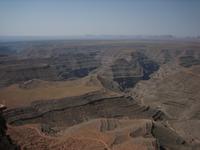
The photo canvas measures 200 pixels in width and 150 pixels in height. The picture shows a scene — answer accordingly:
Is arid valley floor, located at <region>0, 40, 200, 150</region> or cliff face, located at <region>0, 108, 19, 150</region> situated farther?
arid valley floor, located at <region>0, 40, 200, 150</region>

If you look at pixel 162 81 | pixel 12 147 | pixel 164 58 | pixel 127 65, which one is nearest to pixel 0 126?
pixel 12 147

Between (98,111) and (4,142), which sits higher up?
(4,142)

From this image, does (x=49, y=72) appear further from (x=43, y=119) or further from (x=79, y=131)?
Result: (x=79, y=131)

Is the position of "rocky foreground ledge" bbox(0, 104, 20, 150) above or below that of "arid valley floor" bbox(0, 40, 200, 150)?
above

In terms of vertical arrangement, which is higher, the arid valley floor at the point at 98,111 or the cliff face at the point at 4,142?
the cliff face at the point at 4,142

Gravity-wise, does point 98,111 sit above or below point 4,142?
below

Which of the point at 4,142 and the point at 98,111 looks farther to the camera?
the point at 98,111

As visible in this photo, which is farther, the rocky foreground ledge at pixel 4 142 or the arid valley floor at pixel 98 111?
the arid valley floor at pixel 98 111

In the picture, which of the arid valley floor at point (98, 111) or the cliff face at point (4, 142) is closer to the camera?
the cliff face at point (4, 142)

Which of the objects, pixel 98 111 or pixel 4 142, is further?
pixel 98 111

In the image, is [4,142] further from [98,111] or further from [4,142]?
[98,111]

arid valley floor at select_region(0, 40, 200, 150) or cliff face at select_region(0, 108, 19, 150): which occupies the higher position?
cliff face at select_region(0, 108, 19, 150)

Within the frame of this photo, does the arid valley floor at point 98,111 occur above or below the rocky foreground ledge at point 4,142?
below

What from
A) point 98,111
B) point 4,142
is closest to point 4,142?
point 4,142
